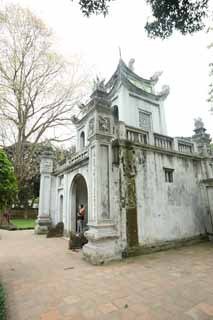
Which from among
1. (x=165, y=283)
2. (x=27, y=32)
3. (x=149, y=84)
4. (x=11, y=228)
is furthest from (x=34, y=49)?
(x=165, y=283)

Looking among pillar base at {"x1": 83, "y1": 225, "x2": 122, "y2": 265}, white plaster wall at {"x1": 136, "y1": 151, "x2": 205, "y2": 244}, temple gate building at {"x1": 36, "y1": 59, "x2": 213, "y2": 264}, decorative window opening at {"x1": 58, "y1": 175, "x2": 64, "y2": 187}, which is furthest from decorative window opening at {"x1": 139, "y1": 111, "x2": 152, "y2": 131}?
pillar base at {"x1": 83, "y1": 225, "x2": 122, "y2": 265}

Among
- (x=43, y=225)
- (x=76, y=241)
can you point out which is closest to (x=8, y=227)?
(x=43, y=225)

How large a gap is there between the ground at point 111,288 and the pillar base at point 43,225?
6.33 meters

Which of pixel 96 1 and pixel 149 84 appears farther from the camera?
pixel 149 84

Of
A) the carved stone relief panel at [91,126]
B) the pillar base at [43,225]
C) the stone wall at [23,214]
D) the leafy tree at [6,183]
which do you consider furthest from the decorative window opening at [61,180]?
the stone wall at [23,214]

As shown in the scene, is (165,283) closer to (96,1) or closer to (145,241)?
(145,241)

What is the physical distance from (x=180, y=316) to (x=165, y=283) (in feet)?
4.00

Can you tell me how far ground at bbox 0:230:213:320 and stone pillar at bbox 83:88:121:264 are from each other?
40 centimetres

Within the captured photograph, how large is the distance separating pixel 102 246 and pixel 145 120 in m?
8.09

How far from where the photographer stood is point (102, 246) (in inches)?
213

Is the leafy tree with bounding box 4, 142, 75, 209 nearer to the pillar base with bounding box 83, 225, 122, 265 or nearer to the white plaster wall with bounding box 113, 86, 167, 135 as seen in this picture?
the white plaster wall with bounding box 113, 86, 167, 135

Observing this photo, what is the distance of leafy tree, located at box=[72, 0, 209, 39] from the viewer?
3.62 meters

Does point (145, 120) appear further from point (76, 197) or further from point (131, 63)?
point (76, 197)

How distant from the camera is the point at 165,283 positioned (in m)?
3.79
